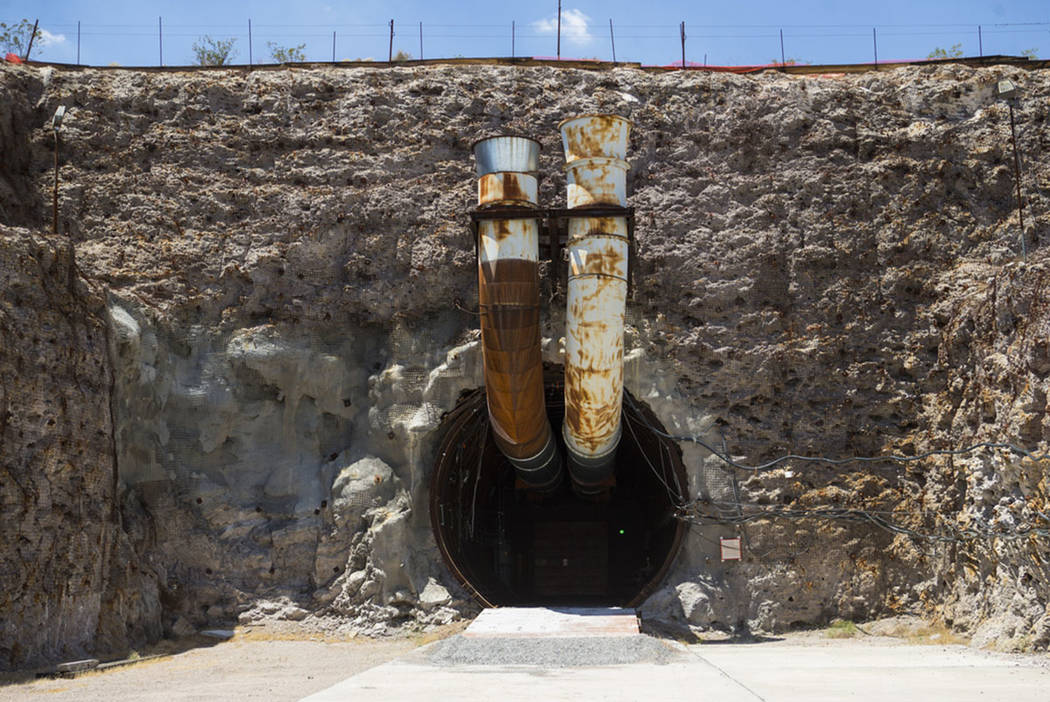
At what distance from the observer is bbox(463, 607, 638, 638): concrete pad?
35.6ft

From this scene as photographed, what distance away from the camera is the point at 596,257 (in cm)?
1240

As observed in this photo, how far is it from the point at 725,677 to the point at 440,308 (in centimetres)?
734

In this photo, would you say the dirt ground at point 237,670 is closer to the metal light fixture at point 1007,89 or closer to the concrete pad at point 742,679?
the concrete pad at point 742,679

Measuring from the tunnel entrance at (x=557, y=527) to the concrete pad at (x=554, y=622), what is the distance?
3.24m

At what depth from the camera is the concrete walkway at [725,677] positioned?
7.16 meters

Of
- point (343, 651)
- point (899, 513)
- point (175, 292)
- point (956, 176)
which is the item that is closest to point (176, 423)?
point (175, 292)

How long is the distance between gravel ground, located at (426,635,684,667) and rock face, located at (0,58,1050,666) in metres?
3.02

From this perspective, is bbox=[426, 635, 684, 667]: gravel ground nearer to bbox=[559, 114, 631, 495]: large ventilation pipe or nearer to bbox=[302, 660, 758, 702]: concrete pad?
bbox=[302, 660, 758, 702]: concrete pad

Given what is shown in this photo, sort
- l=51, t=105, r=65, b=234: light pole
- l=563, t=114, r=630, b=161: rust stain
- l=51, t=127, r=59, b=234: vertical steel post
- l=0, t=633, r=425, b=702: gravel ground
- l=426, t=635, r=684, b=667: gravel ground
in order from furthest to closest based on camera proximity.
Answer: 1. l=51, t=127, r=59, b=234: vertical steel post
2. l=51, t=105, r=65, b=234: light pole
3. l=563, t=114, r=630, b=161: rust stain
4. l=426, t=635, r=684, b=667: gravel ground
5. l=0, t=633, r=425, b=702: gravel ground

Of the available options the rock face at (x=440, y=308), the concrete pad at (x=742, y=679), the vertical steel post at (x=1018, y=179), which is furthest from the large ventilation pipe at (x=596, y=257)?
the vertical steel post at (x=1018, y=179)

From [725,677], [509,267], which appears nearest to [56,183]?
[509,267]

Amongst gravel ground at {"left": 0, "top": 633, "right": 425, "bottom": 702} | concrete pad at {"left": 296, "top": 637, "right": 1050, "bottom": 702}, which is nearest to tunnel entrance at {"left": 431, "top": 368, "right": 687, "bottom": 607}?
Answer: gravel ground at {"left": 0, "top": 633, "right": 425, "bottom": 702}

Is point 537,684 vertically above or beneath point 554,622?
above

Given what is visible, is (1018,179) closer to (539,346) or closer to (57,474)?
(539,346)
